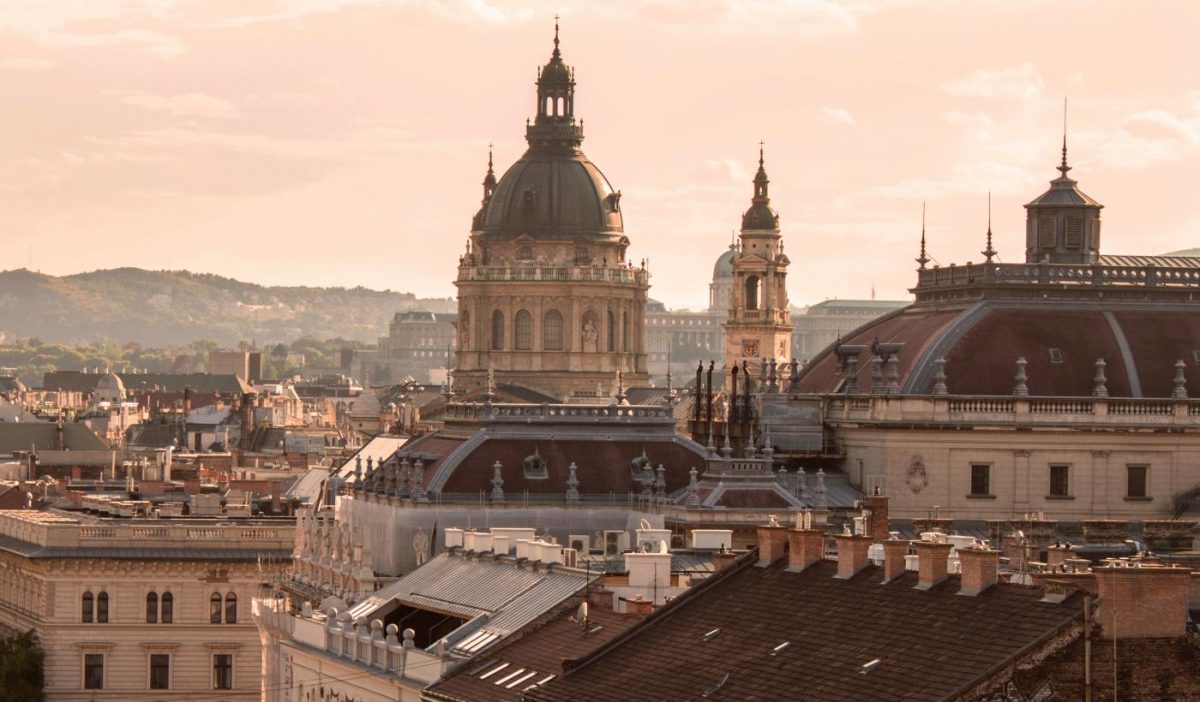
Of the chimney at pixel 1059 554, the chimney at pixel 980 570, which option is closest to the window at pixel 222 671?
the chimney at pixel 1059 554

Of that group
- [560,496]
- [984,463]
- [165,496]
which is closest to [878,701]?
[560,496]

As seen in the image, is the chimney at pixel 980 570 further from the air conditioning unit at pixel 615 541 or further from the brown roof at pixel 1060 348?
the brown roof at pixel 1060 348

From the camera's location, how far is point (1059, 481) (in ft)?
Result: 387

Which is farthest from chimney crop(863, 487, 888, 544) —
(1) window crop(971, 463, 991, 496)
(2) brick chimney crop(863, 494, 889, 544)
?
(1) window crop(971, 463, 991, 496)

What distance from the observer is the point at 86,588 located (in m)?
136

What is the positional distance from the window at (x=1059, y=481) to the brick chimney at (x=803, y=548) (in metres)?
52.3

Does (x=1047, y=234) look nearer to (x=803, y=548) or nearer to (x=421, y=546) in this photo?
(x=421, y=546)

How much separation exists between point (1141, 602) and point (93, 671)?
8575cm

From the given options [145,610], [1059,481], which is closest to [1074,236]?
[1059,481]

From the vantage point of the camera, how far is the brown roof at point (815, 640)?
5509cm

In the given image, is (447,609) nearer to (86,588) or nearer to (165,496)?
(86,588)

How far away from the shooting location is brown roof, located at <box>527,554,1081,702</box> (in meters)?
55.1

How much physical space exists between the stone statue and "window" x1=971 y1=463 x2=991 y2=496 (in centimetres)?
2021

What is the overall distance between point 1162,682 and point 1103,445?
62818mm
